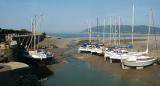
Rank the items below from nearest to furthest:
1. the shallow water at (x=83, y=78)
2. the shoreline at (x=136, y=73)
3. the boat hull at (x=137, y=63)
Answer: the shallow water at (x=83, y=78)
the shoreline at (x=136, y=73)
the boat hull at (x=137, y=63)

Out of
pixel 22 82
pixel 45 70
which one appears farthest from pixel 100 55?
pixel 22 82

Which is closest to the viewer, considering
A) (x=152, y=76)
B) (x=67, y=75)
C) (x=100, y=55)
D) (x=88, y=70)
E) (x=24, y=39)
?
(x=152, y=76)

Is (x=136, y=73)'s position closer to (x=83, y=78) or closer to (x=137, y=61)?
(x=137, y=61)

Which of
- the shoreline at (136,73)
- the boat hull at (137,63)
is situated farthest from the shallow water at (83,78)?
the boat hull at (137,63)

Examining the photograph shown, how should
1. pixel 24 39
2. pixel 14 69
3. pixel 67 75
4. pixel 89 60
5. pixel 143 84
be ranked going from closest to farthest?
pixel 14 69 < pixel 143 84 < pixel 67 75 < pixel 89 60 < pixel 24 39

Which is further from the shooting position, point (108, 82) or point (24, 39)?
point (24, 39)

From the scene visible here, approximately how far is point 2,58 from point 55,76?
7.43 metres

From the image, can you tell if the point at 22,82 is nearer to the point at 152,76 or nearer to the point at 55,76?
the point at 55,76

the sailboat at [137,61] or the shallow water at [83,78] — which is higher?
the sailboat at [137,61]

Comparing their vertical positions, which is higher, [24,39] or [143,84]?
[24,39]

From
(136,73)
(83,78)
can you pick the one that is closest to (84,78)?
(83,78)

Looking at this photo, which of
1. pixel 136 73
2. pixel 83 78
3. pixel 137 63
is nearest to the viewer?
pixel 83 78

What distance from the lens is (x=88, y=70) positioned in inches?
1602

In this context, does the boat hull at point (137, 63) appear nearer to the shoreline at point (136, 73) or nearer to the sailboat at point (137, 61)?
the sailboat at point (137, 61)
